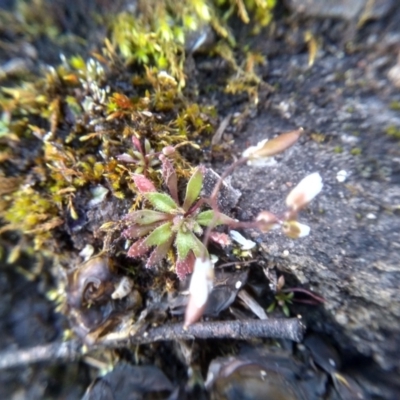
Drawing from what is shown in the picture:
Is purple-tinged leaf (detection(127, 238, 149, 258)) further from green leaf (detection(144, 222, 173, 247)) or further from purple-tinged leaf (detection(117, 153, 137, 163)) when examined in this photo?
purple-tinged leaf (detection(117, 153, 137, 163))

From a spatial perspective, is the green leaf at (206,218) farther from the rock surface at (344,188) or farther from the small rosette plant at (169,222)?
the rock surface at (344,188)

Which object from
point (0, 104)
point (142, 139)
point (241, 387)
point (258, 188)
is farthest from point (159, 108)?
point (241, 387)

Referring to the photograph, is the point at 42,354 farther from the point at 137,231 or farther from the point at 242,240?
the point at 242,240

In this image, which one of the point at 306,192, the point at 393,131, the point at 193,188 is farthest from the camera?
the point at 393,131

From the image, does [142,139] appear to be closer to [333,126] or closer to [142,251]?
[142,251]

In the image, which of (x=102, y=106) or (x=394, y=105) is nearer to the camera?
(x=394, y=105)

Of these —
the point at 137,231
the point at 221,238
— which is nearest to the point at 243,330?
the point at 221,238
